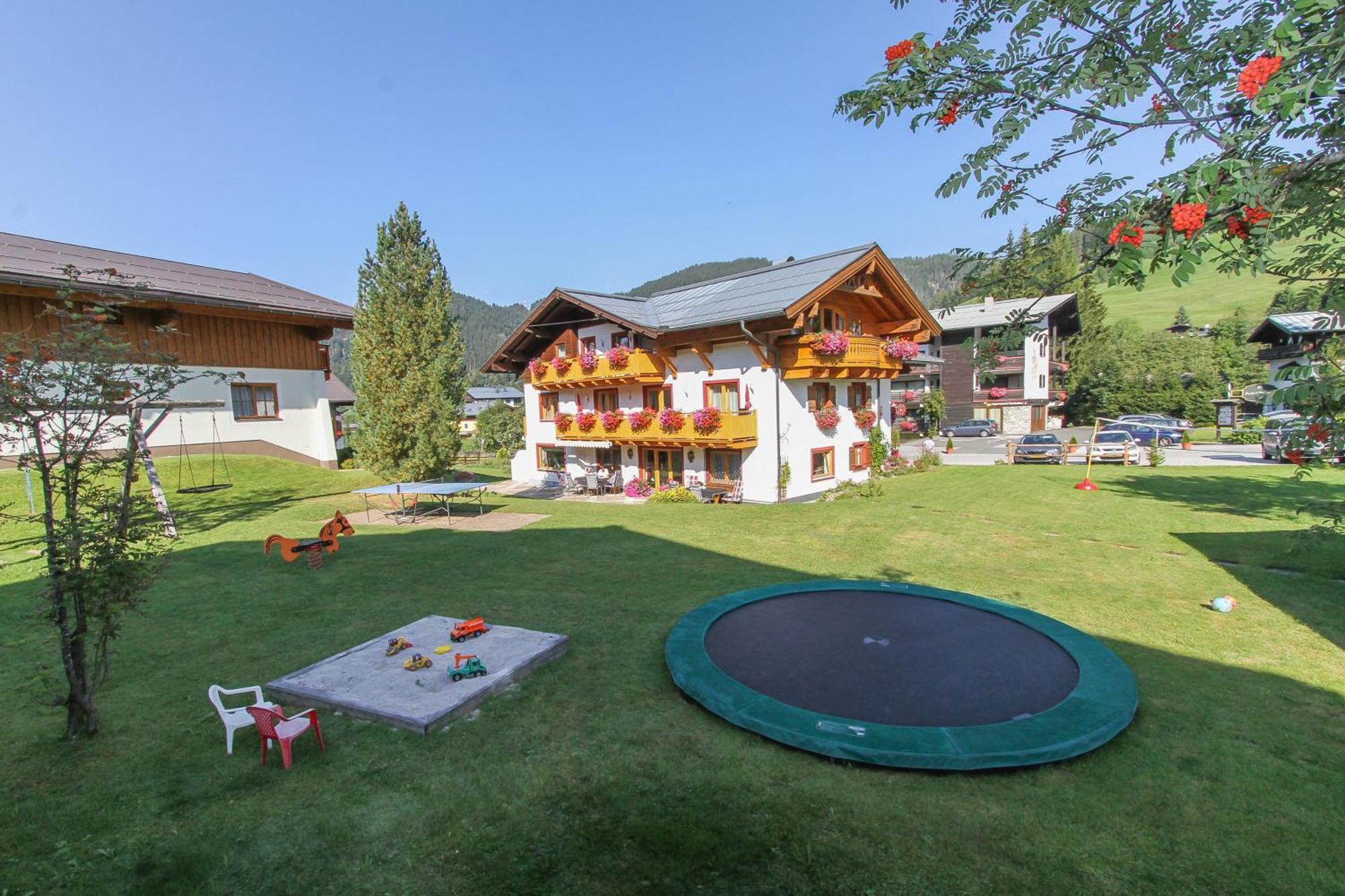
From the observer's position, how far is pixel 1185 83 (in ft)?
10.5

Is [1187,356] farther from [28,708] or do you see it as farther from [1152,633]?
[28,708]

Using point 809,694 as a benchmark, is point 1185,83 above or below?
above

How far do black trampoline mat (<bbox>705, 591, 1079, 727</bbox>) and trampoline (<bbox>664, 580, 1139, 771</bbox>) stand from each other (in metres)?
0.02

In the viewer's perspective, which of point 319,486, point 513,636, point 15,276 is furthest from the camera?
point 319,486

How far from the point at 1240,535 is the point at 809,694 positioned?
13.9 metres

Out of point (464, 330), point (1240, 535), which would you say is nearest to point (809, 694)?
point (1240, 535)

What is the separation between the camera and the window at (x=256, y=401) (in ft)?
80.6

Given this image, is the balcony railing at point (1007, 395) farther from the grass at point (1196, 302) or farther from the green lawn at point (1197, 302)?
the grass at point (1196, 302)

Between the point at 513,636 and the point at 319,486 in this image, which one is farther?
the point at 319,486

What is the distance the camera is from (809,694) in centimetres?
649

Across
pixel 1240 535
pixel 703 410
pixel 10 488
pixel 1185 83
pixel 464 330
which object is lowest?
pixel 1240 535

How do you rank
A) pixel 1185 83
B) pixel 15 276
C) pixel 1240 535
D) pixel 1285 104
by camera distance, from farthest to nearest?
pixel 1240 535
pixel 15 276
pixel 1185 83
pixel 1285 104

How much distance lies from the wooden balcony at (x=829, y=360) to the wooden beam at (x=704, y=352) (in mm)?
2593

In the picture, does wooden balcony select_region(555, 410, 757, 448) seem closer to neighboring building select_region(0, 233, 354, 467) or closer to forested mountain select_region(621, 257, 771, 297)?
neighboring building select_region(0, 233, 354, 467)
